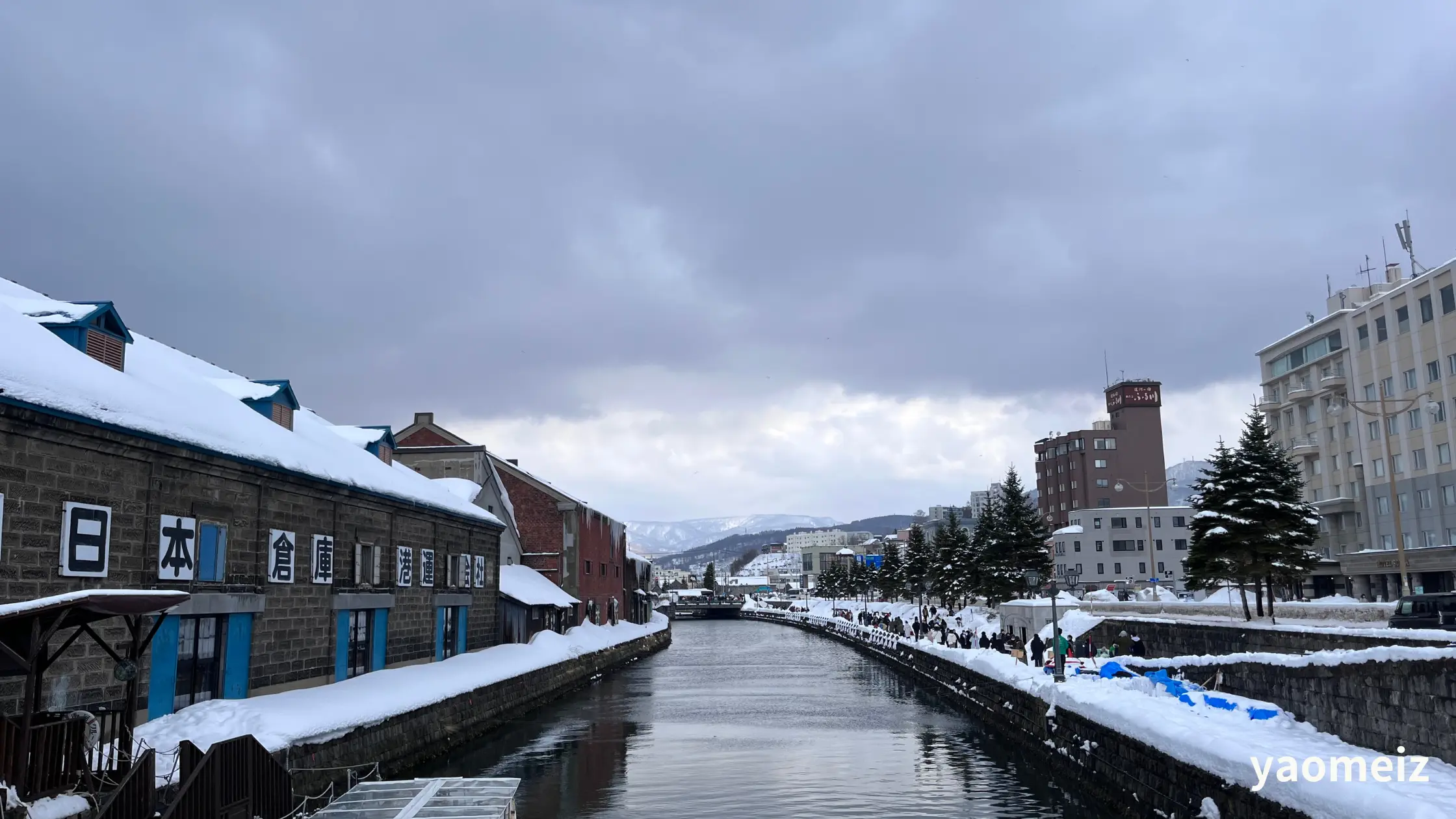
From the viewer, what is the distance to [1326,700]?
21.6 meters

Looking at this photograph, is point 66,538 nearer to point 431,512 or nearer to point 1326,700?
point 431,512

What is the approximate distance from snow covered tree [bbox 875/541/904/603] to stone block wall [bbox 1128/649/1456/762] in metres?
98.6

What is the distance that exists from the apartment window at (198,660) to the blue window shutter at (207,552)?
3.66 ft

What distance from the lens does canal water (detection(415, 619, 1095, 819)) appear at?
24016mm

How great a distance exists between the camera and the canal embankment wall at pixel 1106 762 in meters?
17.4

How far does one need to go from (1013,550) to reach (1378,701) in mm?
53324

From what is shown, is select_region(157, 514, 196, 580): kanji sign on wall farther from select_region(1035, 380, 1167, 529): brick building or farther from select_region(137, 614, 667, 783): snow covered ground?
select_region(1035, 380, 1167, 529): brick building

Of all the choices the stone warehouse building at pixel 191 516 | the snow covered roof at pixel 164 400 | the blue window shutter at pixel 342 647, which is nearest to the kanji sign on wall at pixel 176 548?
the stone warehouse building at pixel 191 516

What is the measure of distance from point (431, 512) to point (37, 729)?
27.0 m

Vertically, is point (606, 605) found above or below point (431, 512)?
below

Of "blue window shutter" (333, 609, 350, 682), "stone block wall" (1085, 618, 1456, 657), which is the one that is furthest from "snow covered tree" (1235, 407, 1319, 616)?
"blue window shutter" (333, 609, 350, 682)

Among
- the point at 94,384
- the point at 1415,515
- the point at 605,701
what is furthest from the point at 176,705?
the point at 1415,515

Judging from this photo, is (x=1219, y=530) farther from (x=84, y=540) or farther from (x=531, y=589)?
(x=84, y=540)

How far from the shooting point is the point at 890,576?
429 ft
